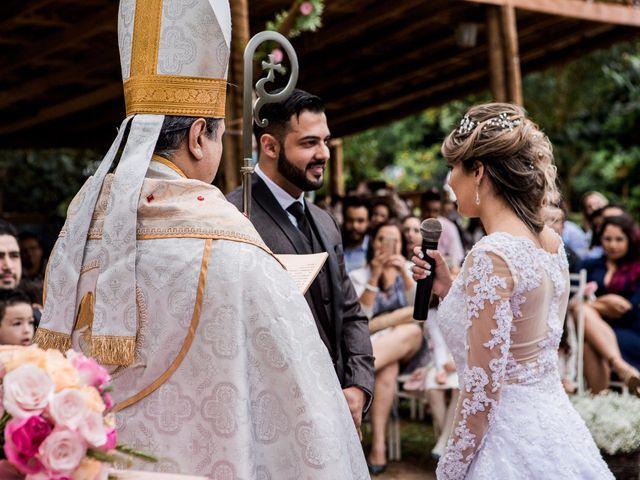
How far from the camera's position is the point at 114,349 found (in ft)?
7.60

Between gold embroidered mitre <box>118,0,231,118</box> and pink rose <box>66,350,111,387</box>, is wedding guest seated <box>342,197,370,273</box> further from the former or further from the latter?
pink rose <box>66,350,111,387</box>

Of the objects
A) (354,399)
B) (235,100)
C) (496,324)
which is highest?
(235,100)

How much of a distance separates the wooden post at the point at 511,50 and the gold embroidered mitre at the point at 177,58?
6.92m

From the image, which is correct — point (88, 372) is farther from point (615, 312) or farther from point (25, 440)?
point (615, 312)

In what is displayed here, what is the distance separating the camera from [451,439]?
121 inches

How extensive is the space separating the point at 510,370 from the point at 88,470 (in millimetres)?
1736

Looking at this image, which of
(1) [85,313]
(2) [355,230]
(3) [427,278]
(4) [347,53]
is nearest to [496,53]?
(2) [355,230]

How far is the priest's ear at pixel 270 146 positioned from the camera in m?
3.93

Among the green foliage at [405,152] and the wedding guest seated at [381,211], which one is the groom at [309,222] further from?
the green foliage at [405,152]

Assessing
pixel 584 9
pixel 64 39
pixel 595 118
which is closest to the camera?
pixel 64 39

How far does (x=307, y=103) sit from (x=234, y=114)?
7.58 ft

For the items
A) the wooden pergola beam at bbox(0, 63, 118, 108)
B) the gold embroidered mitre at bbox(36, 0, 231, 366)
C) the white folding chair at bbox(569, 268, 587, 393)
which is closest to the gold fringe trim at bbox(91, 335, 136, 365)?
the gold embroidered mitre at bbox(36, 0, 231, 366)

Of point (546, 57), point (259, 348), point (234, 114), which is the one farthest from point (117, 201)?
point (546, 57)

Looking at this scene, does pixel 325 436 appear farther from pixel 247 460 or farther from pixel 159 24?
pixel 159 24
